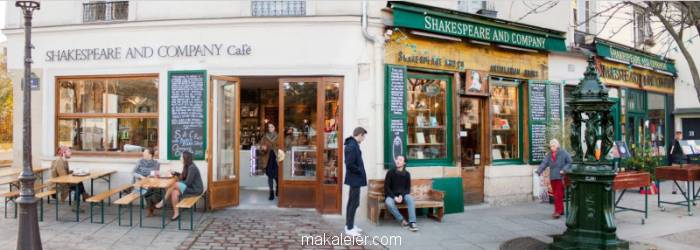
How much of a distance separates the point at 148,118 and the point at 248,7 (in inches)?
118

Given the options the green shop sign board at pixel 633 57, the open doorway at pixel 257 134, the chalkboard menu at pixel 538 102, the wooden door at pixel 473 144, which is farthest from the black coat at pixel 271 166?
the green shop sign board at pixel 633 57

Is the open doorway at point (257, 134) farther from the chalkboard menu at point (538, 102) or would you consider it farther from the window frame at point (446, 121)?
the chalkboard menu at point (538, 102)

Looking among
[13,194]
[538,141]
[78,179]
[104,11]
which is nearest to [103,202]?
[78,179]

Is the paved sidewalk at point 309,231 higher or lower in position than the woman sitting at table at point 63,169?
lower

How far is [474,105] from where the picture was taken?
10320 millimetres

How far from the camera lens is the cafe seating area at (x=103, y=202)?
7.65 meters

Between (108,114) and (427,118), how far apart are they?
651cm

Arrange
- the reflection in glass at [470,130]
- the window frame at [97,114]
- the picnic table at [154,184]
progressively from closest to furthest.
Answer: the picnic table at [154,184] → the window frame at [97,114] → the reflection in glass at [470,130]

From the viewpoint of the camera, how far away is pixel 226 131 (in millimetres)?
9188

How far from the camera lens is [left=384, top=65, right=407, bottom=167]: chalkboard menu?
8797mm

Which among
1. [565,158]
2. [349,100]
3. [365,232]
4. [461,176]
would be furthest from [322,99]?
[565,158]

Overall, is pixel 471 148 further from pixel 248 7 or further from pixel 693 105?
pixel 693 105

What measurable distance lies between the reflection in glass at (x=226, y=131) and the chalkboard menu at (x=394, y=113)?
2.97 m

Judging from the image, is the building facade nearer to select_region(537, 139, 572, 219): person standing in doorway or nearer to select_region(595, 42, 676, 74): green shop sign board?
select_region(537, 139, 572, 219): person standing in doorway
